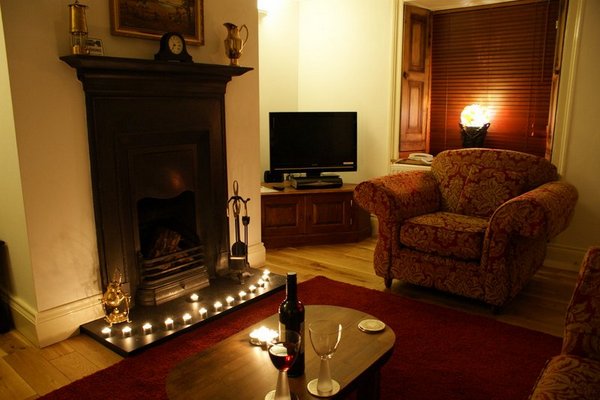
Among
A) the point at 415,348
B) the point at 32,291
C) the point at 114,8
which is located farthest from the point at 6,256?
the point at 415,348

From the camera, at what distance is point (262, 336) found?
1848 mm

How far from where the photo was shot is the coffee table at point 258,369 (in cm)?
153

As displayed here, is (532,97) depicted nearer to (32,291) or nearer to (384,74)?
(384,74)

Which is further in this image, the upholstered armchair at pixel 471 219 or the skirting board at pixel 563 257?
the skirting board at pixel 563 257

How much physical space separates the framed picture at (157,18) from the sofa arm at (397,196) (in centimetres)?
145

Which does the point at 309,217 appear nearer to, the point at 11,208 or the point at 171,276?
the point at 171,276

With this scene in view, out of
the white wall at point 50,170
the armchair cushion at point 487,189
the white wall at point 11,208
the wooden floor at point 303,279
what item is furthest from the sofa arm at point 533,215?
the white wall at point 11,208

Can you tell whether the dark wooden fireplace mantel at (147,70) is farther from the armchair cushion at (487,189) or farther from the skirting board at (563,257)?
the skirting board at (563,257)

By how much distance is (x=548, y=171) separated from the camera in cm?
333

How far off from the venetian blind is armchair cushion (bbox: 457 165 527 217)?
3.38ft

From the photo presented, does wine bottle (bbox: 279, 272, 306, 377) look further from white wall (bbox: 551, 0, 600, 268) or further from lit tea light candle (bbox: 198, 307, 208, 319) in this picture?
white wall (bbox: 551, 0, 600, 268)

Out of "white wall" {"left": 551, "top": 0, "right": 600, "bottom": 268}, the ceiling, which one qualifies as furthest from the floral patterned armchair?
the ceiling

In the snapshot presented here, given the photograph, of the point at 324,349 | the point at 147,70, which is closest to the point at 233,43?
the point at 147,70

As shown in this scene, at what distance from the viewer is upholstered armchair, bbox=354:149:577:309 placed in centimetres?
274
